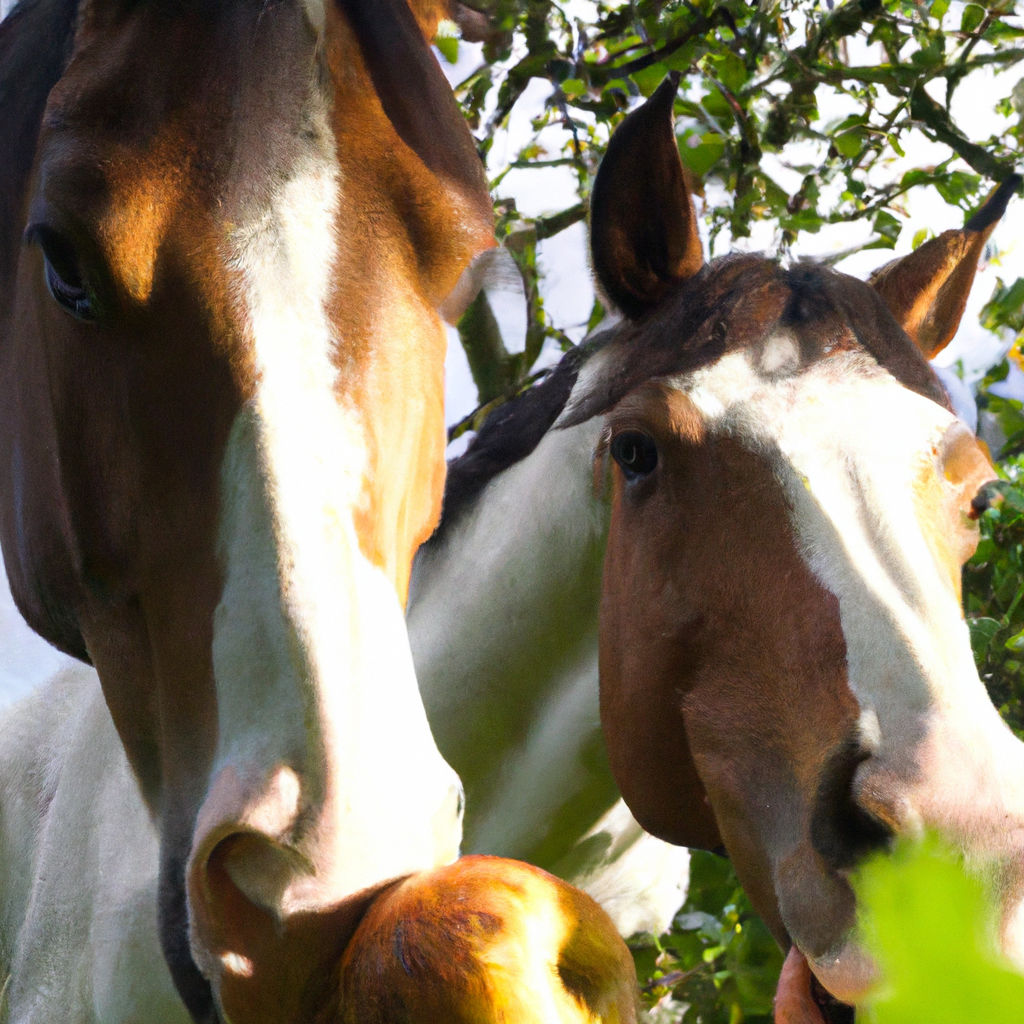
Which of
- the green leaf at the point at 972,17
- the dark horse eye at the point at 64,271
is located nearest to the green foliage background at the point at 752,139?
the green leaf at the point at 972,17

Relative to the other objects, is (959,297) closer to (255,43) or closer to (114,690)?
(255,43)

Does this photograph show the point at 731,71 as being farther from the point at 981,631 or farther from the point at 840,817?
the point at 840,817

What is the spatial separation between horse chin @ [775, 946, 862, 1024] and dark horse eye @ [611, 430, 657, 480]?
22.1 inches

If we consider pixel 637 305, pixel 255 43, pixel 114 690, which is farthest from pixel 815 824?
pixel 255 43

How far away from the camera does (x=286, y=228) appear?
0.79 meters

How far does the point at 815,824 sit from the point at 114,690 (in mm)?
646

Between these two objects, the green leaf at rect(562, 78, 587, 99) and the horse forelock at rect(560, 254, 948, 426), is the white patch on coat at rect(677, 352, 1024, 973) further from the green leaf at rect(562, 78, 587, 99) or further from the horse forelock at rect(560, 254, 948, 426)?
the green leaf at rect(562, 78, 587, 99)

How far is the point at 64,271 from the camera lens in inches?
31.8

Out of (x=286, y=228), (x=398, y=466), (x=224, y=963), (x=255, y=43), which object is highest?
(x=255, y=43)

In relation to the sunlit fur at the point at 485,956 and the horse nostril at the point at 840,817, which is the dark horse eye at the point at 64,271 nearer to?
the sunlit fur at the point at 485,956

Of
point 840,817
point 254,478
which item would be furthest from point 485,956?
point 840,817

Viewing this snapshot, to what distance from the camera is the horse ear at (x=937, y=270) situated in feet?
4.81

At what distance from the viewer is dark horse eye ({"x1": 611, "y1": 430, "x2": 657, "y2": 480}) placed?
1.27m

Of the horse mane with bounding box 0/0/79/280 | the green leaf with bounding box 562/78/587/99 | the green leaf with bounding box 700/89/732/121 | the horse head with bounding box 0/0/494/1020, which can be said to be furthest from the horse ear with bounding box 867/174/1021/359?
the horse mane with bounding box 0/0/79/280
